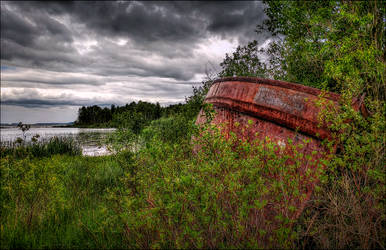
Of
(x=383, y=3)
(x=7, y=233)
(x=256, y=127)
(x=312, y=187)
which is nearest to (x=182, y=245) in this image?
(x=312, y=187)

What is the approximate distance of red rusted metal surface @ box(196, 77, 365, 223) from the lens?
3.18 meters

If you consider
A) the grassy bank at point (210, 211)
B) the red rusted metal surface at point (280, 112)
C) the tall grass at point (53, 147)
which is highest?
the red rusted metal surface at point (280, 112)

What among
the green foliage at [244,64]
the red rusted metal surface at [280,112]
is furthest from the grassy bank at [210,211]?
the green foliage at [244,64]

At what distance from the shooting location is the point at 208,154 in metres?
3.43

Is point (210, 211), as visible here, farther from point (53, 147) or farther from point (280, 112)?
point (53, 147)

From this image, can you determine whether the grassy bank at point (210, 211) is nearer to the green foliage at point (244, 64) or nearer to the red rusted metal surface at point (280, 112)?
the red rusted metal surface at point (280, 112)

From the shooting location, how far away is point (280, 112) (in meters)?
3.38

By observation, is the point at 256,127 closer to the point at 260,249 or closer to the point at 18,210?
the point at 260,249

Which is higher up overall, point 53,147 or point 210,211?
point 210,211

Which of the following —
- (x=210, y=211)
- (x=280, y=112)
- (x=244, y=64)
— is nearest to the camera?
(x=210, y=211)

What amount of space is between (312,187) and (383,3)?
8623 mm

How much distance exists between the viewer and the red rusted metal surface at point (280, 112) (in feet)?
10.4

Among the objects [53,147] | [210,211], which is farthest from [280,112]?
[53,147]

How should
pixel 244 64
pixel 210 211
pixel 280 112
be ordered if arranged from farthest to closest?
pixel 244 64 → pixel 280 112 → pixel 210 211
